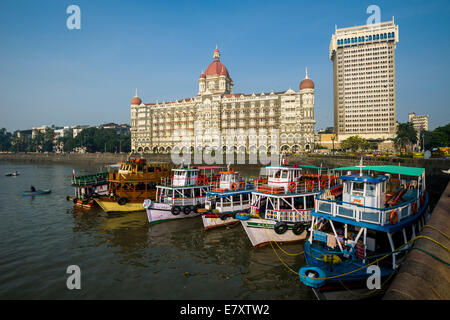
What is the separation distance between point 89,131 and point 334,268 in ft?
528

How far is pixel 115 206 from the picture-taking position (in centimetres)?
2534

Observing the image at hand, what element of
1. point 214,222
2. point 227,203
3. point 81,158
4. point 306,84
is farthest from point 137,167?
point 81,158

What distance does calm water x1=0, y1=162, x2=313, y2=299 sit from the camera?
12062 mm

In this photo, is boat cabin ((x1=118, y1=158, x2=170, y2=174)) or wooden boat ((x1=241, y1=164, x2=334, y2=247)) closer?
wooden boat ((x1=241, y1=164, x2=334, y2=247))

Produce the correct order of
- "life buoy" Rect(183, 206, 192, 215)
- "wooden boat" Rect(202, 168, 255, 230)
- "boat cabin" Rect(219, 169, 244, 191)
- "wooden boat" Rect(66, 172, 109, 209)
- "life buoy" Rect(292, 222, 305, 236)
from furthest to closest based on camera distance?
"wooden boat" Rect(66, 172, 109, 209), "life buoy" Rect(183, 206, 192, 215), "boat cabin" Rect(219, 169, 244, 191), "wooden boat" Rect(202, 168, 255, 230), "life buoy" Rect(292, 222, 305, 236)

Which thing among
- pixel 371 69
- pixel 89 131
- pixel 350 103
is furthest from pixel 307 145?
pixel 89 131

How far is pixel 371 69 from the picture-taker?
13812 centimetres

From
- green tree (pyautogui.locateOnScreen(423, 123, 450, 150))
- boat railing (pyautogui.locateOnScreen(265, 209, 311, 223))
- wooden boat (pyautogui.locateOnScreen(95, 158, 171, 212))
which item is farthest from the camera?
green tree (pyautogui.locateOnScreen(423, 123, 450, 150))

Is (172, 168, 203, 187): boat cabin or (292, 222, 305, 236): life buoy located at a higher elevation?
(172, 168, 203, 187): boat cabin

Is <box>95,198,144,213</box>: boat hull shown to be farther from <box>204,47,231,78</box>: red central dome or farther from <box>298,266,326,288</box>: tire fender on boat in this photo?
<box>204,47,231,78</box>: red central dome

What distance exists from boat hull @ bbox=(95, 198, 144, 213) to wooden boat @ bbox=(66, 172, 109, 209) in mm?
4148

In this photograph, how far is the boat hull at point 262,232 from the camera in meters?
16.4

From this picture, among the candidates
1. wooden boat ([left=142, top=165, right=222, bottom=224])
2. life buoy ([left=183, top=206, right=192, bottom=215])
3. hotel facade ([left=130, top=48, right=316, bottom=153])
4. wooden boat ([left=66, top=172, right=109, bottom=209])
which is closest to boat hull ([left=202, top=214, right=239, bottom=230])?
wooden boat ([left=142, top=165, right=222, bottom=224])

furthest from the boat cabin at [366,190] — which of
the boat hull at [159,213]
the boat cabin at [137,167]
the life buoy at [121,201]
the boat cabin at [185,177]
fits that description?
the boat cabin at [137,167]
